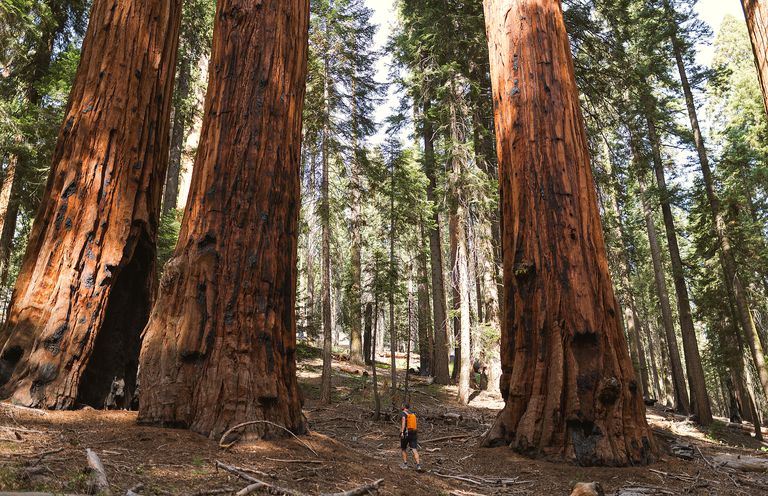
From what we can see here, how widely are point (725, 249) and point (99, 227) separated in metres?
18.5

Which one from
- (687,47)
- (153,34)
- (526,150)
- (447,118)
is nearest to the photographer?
(153,34)

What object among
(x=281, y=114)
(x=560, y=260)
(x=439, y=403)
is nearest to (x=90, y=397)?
(x=281, y=114)

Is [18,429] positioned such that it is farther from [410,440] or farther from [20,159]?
[20,159]

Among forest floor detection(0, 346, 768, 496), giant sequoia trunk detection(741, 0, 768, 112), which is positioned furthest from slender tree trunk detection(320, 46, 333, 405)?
giant sequoia trunk detection(741, 0, 768, 112)

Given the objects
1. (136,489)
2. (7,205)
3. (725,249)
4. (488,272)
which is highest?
(7,205)

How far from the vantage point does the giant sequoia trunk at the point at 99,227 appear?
4922mm

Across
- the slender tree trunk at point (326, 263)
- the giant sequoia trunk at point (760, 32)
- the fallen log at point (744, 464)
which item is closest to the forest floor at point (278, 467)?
the fallen log at point (744, 464)

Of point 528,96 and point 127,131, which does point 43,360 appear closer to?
Result: point 127,131

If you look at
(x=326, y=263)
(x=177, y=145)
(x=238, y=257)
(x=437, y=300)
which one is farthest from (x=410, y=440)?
(x=177, y=145)

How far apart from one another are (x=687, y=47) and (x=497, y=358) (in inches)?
562

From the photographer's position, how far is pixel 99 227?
→ 17.9 feet

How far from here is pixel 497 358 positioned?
16.1m

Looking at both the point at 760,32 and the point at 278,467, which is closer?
the point at 760,32

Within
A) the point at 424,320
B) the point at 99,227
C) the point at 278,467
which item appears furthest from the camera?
the point at 424,320
